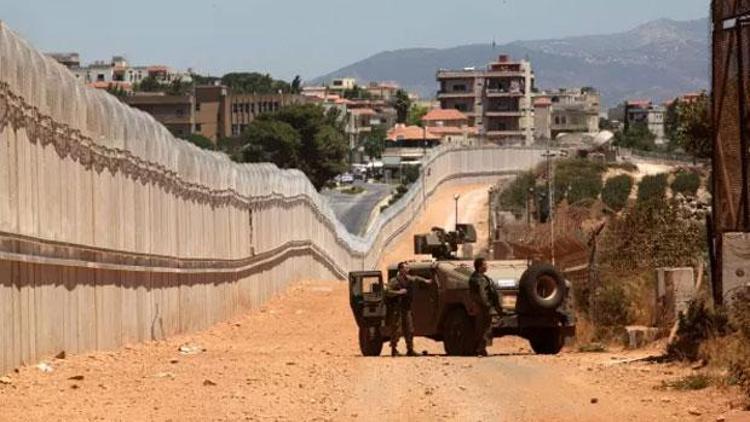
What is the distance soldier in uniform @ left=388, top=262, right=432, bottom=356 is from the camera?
1069 inches

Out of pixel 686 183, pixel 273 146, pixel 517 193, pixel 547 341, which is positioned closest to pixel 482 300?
pixel 547 341

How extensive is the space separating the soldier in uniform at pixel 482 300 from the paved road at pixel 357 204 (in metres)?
82.9

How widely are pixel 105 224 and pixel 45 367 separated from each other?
540cm

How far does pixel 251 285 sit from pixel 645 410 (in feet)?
82.9

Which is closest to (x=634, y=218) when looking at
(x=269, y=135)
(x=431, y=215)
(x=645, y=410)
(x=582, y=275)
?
(x=582, y=275)

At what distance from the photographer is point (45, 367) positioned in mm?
→ 18391

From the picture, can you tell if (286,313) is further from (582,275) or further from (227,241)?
(582,275)

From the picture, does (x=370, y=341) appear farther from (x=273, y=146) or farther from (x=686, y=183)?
(x=273, y=146)

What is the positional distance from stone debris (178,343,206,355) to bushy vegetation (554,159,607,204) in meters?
72.0

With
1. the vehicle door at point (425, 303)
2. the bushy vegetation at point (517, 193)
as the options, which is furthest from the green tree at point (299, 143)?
the vehicle door at point (425, 303)

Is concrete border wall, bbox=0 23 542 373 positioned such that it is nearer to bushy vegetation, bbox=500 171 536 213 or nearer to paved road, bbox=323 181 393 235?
bushy vegetation, bbox=500 171 536 213

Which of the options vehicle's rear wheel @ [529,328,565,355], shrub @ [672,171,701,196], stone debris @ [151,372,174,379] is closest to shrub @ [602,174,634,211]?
shrub @ [672,171,701,196]

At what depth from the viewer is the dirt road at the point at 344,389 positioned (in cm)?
1577

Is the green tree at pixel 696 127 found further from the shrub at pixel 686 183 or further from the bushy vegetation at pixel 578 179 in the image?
the shrub at pixel 686 183
